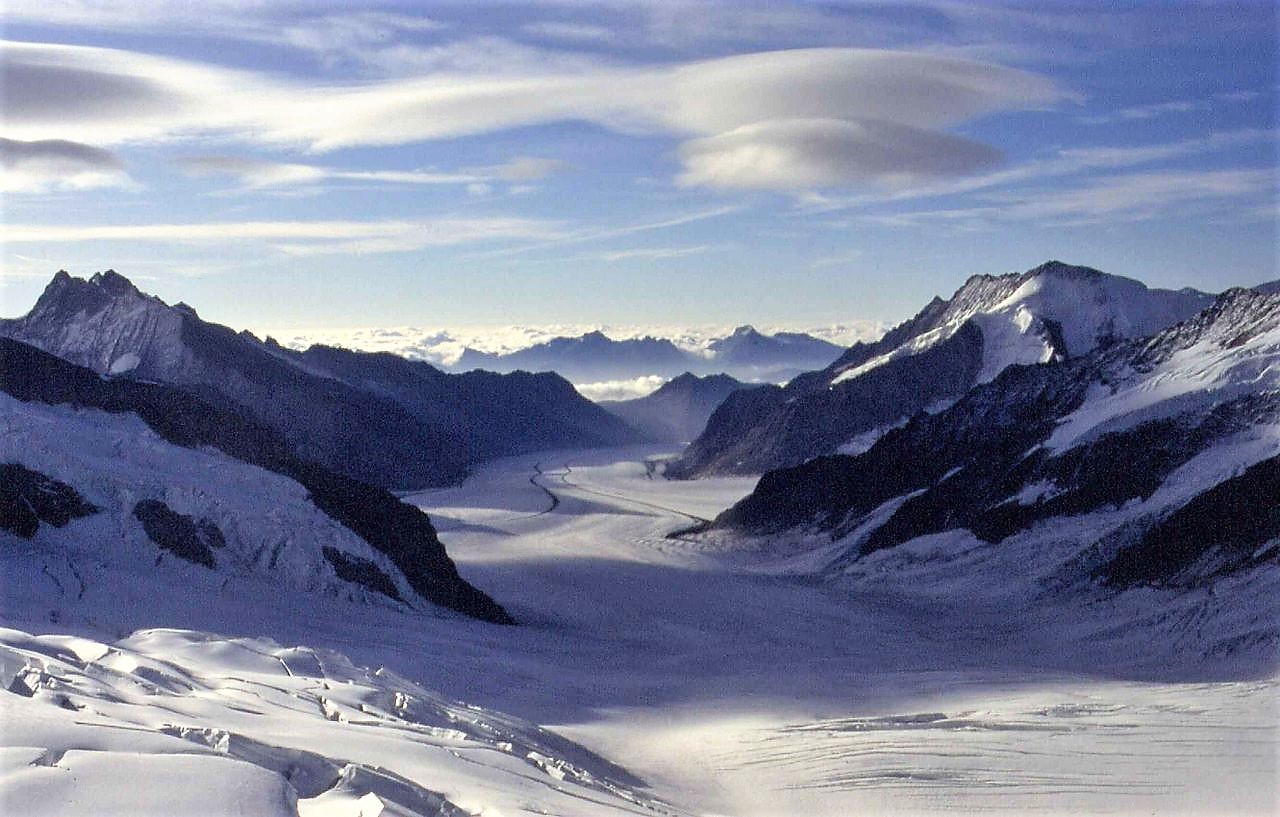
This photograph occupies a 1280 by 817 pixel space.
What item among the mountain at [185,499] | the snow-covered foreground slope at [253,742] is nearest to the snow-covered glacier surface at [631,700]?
the snow-covered foreground slope at [253,742]

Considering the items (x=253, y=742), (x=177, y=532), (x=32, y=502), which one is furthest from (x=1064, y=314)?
(x=253, y=742)

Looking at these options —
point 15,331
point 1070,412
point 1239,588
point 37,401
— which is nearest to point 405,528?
point 37,401

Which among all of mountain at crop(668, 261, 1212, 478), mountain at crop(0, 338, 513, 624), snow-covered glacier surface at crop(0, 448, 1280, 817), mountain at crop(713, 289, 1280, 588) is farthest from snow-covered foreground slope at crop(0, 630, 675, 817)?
mountain at crop(668, 261, 1212, 478)

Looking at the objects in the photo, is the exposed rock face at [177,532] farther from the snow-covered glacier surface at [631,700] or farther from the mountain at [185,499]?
A: the snow-covered glacier surface at [631,700]

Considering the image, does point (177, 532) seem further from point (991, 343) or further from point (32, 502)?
point (991, 343)

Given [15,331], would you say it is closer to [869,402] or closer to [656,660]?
[869,402]
